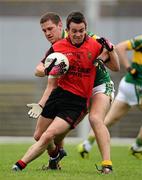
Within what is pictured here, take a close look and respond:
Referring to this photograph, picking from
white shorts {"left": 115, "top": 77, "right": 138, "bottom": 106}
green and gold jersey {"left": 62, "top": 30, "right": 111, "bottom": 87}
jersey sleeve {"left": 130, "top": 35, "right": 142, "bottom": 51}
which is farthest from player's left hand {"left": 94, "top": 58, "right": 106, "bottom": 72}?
white shorts {"left": 115, "top": 77, "right": 138, "bottom": 106}

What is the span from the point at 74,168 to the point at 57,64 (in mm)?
1858

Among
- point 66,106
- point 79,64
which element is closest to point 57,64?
point 79,64

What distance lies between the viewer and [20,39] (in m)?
20.7

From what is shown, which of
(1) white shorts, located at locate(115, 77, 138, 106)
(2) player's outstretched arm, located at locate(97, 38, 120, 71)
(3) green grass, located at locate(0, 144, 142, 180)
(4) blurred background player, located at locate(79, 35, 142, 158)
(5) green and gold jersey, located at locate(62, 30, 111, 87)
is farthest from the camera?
(1) white shorts, located at locate(115, 77, 138, 106)

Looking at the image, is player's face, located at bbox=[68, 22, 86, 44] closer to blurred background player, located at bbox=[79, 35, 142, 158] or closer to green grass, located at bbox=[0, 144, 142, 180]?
green grass, located at bbox=[0, 144, 142, 180]

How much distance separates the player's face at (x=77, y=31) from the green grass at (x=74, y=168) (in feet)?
4.68

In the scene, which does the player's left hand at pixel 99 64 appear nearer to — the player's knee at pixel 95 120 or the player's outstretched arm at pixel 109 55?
the player's outstretched arm at pixel 109 55

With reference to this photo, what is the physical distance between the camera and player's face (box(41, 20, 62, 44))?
9930 mm

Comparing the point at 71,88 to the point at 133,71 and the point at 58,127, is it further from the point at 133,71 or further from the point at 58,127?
the point at 133,71

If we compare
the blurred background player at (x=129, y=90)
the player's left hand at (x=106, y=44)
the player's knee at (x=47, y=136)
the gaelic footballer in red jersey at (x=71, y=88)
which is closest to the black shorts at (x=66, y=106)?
the gaelic footballer in red jersey at (x=71, y=88)

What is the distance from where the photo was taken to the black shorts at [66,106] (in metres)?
9.62

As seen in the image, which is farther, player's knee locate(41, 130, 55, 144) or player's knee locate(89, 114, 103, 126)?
player's knee locate(89, 114, 103, 126)

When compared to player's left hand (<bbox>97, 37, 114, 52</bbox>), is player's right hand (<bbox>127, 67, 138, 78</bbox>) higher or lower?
lower

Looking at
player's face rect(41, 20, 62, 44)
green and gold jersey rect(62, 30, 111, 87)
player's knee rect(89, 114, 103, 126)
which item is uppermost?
player's face rect(41, 20, 62, 44)
